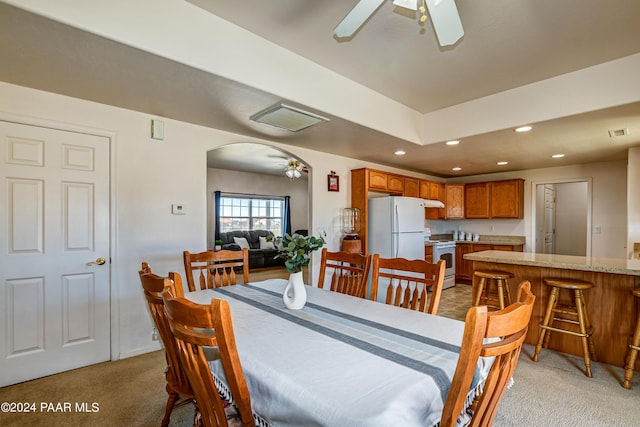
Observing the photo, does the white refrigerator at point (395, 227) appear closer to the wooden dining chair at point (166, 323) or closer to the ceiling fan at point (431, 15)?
the ceiling fan at point (431, 15)

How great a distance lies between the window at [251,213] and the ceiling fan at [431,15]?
6747mm

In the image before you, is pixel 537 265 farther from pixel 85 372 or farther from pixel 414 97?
pixel 85 372

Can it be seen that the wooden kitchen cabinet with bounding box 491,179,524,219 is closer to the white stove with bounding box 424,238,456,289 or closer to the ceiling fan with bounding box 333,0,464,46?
the white stove with bounding box 424,238,456,289

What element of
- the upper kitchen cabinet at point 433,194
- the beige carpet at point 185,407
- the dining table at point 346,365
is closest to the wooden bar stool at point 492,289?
the beige carpet at point 185,407

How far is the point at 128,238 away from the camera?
2736 mm

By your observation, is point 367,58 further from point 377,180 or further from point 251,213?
point 251,213

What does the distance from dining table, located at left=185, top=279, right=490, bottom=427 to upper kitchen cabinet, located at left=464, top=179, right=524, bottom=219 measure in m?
5.09

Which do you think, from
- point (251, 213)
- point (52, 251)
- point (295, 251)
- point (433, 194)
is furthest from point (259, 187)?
point (295, 251)

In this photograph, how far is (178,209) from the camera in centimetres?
301

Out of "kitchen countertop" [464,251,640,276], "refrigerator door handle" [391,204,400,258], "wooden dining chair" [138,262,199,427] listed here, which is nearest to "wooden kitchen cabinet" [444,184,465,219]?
"refrigerator door handle" [391,204,400,258]

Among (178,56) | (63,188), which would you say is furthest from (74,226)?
(178,56)

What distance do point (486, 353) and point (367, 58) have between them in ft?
7.64

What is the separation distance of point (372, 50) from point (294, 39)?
0.60m

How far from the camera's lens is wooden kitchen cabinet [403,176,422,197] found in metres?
5.24
